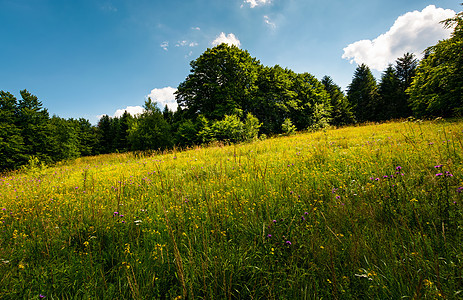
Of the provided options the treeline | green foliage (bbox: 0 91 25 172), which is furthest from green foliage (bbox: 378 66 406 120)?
green foliage (bbox: 0 91 25 172)

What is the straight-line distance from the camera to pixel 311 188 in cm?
261

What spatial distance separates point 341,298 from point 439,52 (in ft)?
55.4

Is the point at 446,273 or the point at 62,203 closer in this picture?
the point at 446,273

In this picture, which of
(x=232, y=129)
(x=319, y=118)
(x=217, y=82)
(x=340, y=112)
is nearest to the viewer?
(x=232, y=129)

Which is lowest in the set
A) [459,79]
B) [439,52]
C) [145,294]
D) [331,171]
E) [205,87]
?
[145,294]

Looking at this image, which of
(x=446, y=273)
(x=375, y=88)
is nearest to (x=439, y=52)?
(x=446, y=273)

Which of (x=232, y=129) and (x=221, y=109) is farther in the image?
(x=221, y=109)

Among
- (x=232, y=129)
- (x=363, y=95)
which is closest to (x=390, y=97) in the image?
(x=363, y=95)

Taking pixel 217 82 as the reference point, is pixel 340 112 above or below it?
below

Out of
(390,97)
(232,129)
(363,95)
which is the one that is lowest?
(232,129)

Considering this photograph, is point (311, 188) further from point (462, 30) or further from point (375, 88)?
point (375, 88)

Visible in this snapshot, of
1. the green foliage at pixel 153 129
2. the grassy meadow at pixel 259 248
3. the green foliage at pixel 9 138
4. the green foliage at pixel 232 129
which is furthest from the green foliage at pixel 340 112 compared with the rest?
the green foliage at pixel 9 138

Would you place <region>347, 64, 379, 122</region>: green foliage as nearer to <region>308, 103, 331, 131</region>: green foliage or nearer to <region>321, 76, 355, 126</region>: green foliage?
<region>321, 76, 355, 126</region>: green foliage

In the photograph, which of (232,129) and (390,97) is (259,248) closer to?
(232,129)
